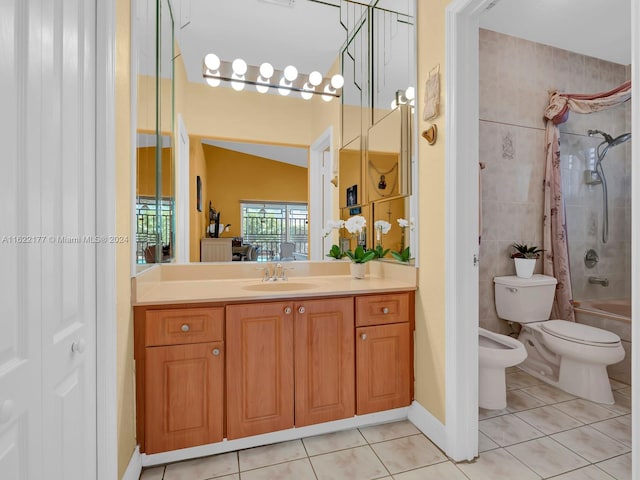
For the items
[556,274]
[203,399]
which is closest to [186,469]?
[203,399]

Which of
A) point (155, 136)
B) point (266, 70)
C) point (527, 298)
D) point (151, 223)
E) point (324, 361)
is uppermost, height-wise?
point (266, 70)

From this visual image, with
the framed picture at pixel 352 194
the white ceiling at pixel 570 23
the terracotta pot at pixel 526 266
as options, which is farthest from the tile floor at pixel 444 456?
the white ceiling at pixel 570 23

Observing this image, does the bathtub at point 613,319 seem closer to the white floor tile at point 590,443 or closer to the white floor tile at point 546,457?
the white floor tile at point 590,443

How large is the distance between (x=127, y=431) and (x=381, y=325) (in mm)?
1280

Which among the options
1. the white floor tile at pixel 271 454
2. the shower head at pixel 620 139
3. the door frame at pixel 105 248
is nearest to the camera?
the door frame at pixel 105 248

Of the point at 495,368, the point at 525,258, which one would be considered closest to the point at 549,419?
the point at 495,368

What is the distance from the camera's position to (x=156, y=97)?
1.76m

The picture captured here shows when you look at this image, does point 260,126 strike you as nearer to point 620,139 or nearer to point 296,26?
point 296,26

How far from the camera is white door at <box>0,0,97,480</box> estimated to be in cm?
69

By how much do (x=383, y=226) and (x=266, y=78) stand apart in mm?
1338

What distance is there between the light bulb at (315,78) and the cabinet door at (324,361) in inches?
65.1

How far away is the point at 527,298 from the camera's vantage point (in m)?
2.55

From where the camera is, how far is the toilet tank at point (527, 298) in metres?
2.55

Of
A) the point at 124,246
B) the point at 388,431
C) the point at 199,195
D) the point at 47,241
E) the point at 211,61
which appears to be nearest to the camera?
the point at 47,241
